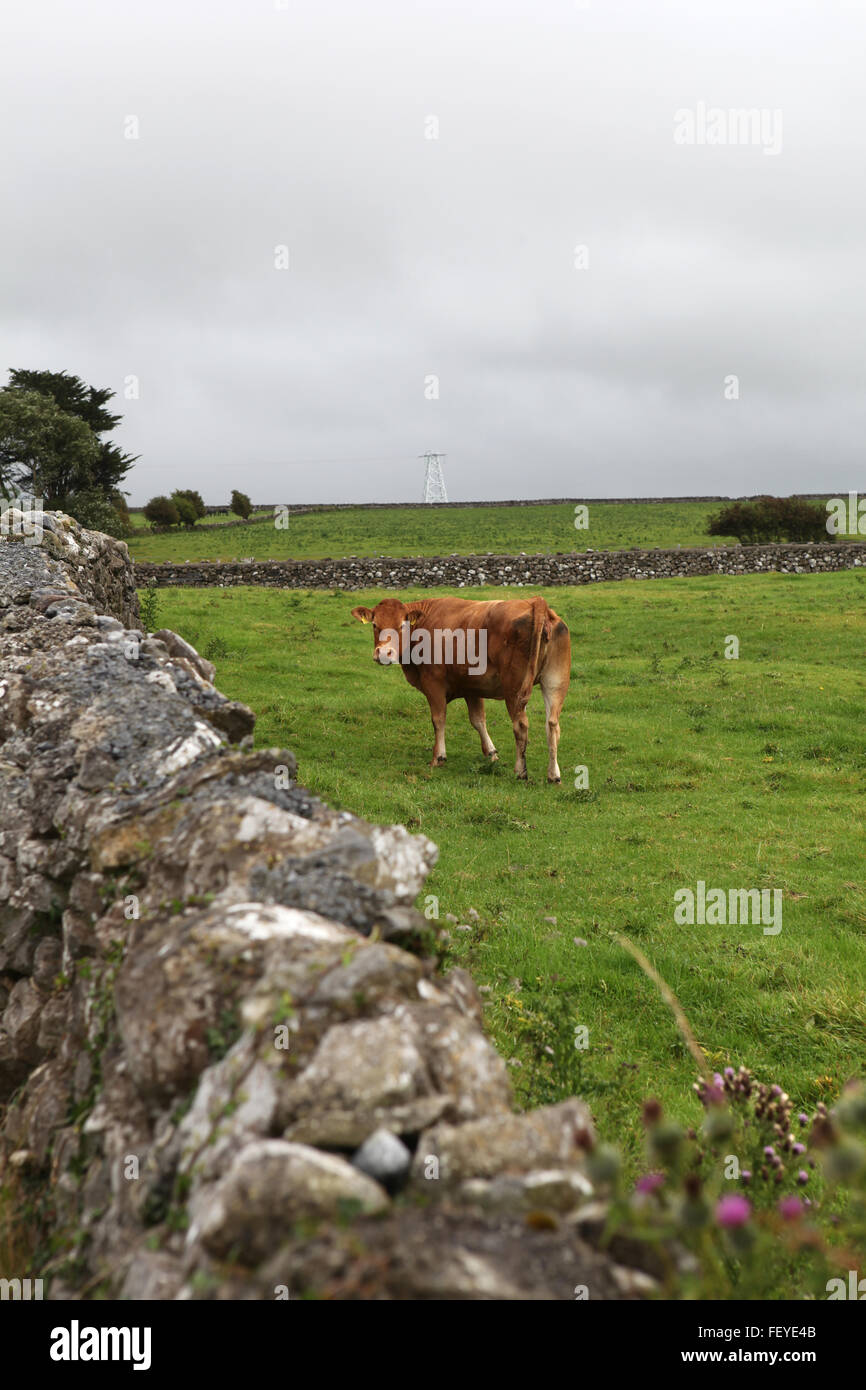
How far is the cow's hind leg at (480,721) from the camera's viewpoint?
50.8 ft

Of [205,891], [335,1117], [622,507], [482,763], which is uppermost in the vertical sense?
[622,507]

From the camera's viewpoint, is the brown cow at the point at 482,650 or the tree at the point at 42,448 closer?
the brown cow at the point at 482,650

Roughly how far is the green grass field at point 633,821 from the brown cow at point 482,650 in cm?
121

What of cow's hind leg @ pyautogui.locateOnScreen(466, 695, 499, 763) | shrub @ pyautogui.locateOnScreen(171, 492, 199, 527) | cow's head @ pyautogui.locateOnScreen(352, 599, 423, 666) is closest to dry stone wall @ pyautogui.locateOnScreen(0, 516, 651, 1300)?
cow's head @ pyautogui.locateOnScreen(352, 599, 423, 666)

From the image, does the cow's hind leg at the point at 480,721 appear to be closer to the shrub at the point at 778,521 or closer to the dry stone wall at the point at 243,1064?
the dry stone wall at the point at 243,1064

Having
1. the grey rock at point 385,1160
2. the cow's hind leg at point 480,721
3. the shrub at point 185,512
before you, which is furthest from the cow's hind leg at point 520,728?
the shrub at point 185,512

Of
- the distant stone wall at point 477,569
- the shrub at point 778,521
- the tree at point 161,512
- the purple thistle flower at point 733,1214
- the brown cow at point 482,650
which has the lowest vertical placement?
the purple thistle flower at point 733,1214

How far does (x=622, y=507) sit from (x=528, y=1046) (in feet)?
275

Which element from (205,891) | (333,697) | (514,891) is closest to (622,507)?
(333,697)

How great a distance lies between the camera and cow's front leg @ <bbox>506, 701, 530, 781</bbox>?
46.7 feet

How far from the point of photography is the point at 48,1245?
3.26 m

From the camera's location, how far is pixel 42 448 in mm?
48750

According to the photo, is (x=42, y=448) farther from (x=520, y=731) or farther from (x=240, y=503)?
(x=520, y=731)
